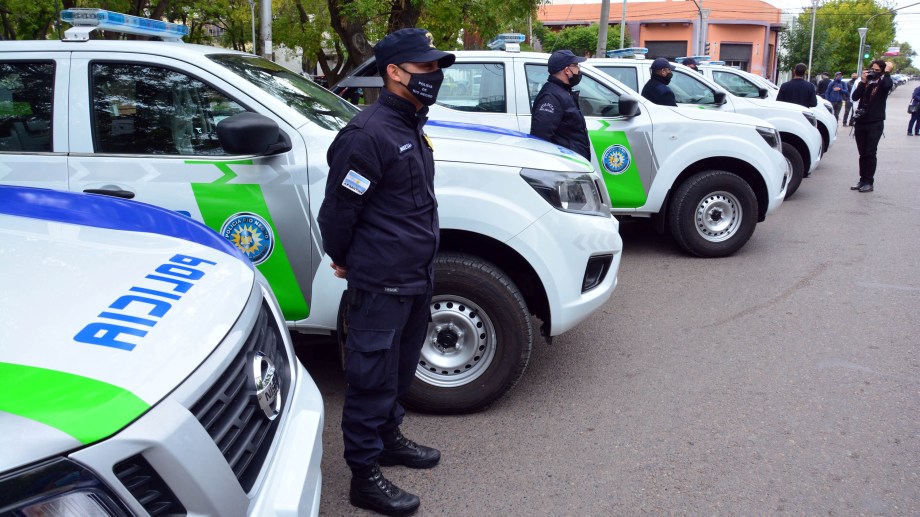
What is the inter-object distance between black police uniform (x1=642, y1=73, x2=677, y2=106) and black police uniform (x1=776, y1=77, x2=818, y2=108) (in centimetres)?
465

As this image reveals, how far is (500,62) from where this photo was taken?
734 cm

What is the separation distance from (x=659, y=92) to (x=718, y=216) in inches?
57.6

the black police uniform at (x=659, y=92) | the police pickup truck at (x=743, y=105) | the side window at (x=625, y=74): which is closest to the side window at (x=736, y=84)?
the police pickup truck at (x=743, y=105)

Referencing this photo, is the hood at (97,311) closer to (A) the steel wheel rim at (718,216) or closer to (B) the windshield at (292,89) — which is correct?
(B) the windshield at (292,89)

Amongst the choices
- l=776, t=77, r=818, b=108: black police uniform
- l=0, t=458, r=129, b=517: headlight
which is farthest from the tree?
l=0, t=458, r=129, b=517: headlight

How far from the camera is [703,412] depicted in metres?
4.02

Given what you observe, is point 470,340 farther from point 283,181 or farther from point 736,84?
point 736,84

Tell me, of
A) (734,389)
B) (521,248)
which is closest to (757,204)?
(734,389)

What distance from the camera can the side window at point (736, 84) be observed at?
12102 mm

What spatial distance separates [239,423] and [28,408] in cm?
56

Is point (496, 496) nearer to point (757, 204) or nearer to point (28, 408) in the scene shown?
point (28, 408)

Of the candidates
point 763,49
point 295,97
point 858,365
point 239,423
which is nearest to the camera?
point 239,423

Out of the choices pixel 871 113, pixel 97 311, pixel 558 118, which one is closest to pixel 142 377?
pixel 97 311

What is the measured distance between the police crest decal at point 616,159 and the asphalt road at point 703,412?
3.61 feet
